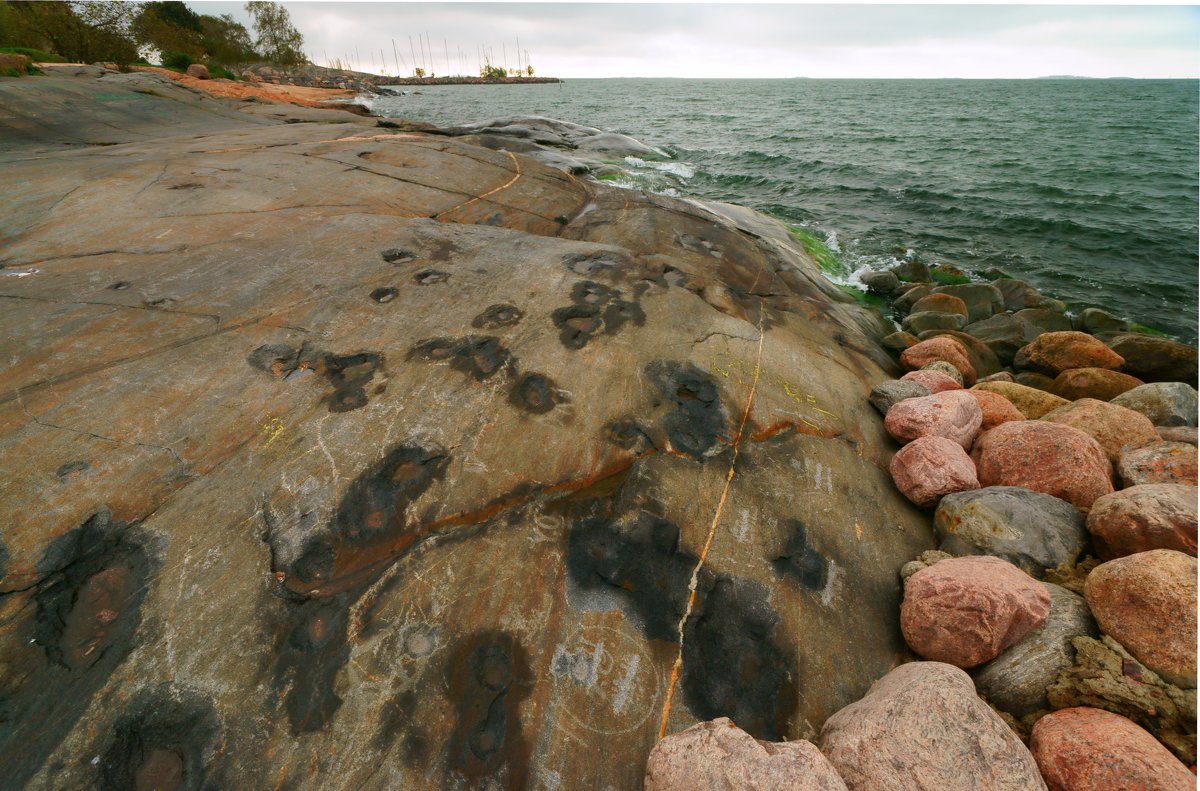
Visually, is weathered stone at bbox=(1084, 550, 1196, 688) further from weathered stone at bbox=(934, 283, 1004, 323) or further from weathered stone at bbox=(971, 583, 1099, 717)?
weathered stone at bbox=(934, 283, 1004, 323)

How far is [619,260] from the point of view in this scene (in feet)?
19.7

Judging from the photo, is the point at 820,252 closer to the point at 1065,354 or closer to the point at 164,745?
the point at 1065,354

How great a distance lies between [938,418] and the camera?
4.75 metres

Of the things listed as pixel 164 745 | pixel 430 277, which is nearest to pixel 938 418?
pixel 430 277

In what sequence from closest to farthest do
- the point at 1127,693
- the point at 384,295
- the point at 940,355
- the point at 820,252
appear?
1. the point at 1127,693
2. the point at 384,295
3. the point at 940,355
4. the point at 820,252

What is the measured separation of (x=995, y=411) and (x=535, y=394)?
4.76 metres

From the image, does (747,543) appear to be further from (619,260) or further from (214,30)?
(214,30)

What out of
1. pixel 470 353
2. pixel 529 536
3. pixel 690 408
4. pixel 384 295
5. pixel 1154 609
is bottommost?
A: pixel 529 536

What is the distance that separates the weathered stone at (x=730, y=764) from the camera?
7.30ft

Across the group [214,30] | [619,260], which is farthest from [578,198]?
[214,30]

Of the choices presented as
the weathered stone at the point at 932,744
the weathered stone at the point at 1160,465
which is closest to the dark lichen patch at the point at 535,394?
the weathered stone at the point at 932,744

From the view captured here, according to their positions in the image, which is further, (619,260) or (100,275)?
(619,260)

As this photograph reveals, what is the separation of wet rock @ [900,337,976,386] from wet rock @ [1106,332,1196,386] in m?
2.51

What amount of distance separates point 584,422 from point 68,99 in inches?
687
